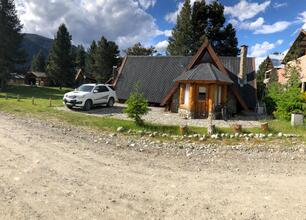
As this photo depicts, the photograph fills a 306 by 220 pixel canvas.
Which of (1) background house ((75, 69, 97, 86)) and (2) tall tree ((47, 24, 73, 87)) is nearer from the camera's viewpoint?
(2) tall tree ((47, 24, 73, 87))

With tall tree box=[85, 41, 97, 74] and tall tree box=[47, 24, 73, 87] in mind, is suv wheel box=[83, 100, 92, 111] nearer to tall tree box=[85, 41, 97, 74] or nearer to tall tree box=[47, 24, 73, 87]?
tall tree box=[47, 24, 73, 87]

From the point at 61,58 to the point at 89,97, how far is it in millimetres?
36137

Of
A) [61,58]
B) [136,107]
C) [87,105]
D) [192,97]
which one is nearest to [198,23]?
[61,58]

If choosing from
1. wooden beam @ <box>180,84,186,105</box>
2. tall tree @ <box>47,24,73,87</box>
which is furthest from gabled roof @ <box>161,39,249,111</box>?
tall tree @ <box>47,24,73,87</box>

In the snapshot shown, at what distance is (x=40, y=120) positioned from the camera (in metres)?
17.0

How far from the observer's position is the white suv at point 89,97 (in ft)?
71.9

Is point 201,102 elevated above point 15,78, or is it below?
below

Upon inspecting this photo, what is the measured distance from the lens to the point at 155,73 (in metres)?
29.3

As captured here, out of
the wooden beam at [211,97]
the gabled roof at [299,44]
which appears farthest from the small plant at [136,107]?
the gabled roof at [299,44]

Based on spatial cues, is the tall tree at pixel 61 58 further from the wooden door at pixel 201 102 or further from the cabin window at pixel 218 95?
the cabin window at pixel 218 95

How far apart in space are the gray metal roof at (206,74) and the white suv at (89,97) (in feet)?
20.2

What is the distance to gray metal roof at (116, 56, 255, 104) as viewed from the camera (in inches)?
1091

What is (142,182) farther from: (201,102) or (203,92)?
(203,92)

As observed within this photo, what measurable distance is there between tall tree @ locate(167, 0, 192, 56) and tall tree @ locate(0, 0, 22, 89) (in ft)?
76.9
